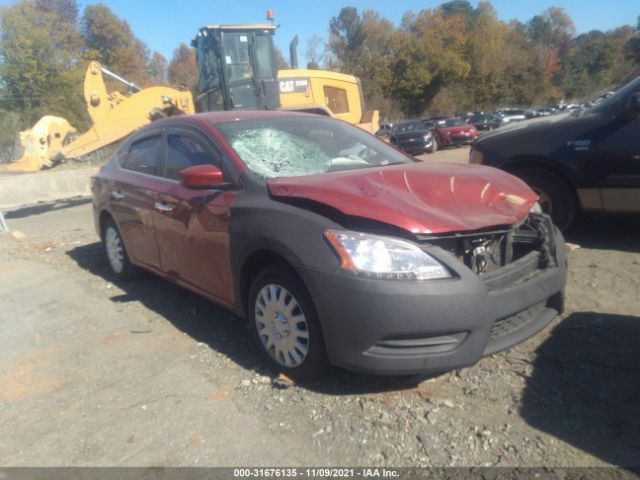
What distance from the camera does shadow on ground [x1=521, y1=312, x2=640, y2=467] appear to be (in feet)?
8.26

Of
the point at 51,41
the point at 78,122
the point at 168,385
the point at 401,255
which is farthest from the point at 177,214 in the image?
the point at 51,41

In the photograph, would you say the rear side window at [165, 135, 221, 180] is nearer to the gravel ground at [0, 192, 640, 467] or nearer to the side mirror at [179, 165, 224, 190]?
the side mirror at [179, 165, 224, 190]

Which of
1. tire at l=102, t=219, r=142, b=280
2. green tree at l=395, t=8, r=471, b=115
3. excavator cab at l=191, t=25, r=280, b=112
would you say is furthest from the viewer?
green tree at l=395, t=8, r=471, b=115

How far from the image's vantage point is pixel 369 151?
4.30m

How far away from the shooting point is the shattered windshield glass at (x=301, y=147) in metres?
3.70

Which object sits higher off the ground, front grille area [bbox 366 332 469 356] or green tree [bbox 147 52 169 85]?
green tree [bbox 147 52 169 85]

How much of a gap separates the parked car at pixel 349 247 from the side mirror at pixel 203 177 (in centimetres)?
1

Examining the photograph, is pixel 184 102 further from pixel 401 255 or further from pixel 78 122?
pixel 78 122

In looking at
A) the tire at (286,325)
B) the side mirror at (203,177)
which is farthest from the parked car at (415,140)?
the tire at (286,325)

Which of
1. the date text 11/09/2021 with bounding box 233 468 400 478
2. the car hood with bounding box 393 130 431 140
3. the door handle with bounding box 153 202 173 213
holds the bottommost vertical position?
the date text 11/09/2021 with bounding box 233 468 400 478

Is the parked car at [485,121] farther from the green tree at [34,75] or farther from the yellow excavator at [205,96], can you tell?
the green tree at [34,75]

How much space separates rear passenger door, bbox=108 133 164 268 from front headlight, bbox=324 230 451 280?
7.58ft

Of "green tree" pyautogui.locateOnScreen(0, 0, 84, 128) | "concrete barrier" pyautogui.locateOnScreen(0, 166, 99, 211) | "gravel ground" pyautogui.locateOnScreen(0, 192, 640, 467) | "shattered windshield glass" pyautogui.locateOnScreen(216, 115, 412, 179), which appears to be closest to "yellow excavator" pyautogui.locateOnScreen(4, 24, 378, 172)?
"concrete barrier" pyautogui.locateOnScreen(0, 166, 99, 211)

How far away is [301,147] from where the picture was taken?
4.00m
